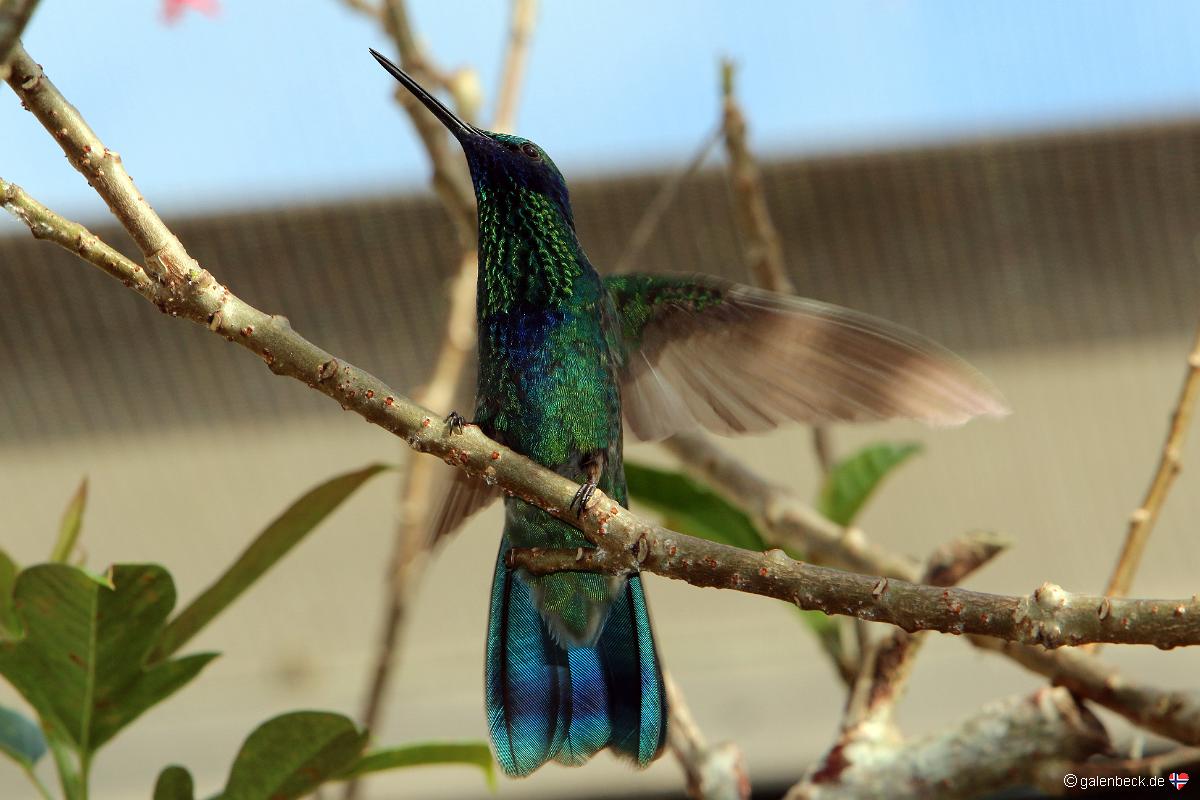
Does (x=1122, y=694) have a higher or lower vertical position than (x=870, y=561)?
lower

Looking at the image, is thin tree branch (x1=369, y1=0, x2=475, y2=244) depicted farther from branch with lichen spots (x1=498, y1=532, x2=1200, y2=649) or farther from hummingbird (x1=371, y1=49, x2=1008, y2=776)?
branch with lichen spots (x1=498, y1=532, x2=1200, y2=649)

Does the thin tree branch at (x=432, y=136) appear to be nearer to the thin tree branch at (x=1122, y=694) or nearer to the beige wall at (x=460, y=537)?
the thin tree branch at (x=1122, y=694)

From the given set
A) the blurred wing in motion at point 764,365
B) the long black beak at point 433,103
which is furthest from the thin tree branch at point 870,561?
the long black beak at point 433,103

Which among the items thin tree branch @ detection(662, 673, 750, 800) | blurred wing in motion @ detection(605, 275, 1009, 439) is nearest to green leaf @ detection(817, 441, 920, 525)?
blurred wing in motion @ detection(605, 275, 1009, 439)

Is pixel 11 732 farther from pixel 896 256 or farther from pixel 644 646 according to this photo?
pixel 896 256

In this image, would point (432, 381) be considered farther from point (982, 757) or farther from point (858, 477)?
point (982, 757)

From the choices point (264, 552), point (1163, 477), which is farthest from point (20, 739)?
point (1163, 477)
